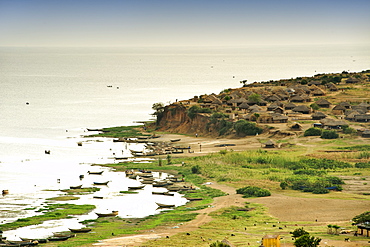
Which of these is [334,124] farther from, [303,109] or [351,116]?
[303,109]

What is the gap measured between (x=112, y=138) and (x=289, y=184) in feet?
136

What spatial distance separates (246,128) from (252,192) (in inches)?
1263

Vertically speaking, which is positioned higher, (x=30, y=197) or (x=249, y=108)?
(x=249, y=108)

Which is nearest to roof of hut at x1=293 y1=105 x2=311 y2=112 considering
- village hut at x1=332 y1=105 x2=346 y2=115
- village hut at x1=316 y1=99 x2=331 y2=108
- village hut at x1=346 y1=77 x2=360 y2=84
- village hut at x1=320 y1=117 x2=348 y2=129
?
village hut at x1=316 y1=99 x2=331 y2=108

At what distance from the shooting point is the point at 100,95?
178000 millimetres

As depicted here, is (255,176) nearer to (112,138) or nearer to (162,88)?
(112,138)

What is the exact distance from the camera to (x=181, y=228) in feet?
148

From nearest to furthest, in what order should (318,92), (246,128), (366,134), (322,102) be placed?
(366,134)
(246,128)
(322,102)
(318,92)

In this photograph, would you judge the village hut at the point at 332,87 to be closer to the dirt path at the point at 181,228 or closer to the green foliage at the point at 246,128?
the green foliage at the point at 246,128

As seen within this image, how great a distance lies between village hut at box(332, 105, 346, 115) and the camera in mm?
94188

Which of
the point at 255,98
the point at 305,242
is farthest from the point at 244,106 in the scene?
the point at 305,242

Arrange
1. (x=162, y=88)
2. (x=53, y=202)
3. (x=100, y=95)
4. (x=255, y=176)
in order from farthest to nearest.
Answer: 1. (x=162, y=88)
2. (x=100, y=95)
3. (x=255, y=176)
4. (x=53, y=202)

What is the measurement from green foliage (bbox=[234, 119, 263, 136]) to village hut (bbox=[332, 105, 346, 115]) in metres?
15.3

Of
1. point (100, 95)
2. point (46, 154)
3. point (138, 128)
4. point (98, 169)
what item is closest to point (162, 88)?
point (100, 95)
